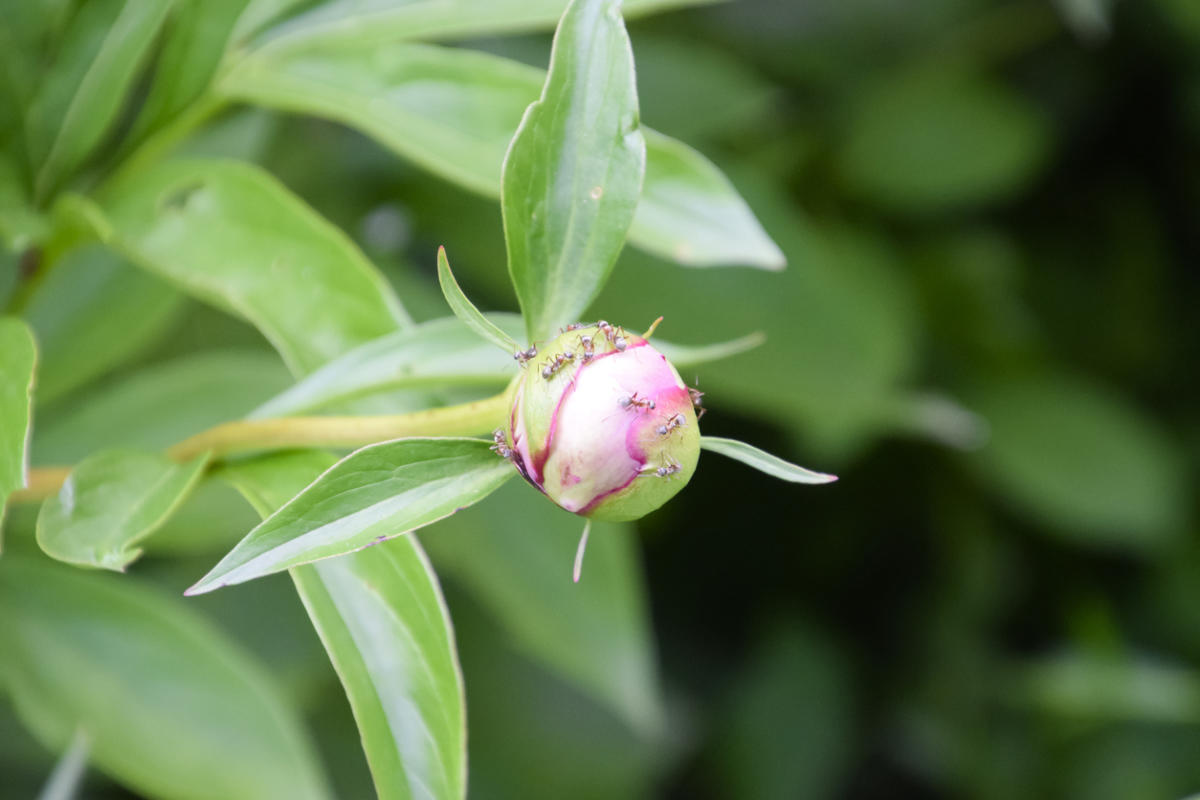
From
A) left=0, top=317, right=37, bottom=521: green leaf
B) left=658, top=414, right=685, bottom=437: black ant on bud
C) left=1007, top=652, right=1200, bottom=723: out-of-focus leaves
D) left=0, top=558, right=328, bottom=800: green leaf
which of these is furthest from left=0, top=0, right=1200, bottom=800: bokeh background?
left=658, top=414, right=685, bottom=437: black ant on bud

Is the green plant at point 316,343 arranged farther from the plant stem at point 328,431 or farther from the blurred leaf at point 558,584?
the blurred leaf at point 558,584

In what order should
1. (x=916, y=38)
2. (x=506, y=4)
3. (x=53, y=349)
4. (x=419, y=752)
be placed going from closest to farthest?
(x=419, y=752) → (x=506, y=4) → (x=53, y=349) → (x=916, y=38)

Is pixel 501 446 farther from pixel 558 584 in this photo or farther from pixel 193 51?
pixel 558 584

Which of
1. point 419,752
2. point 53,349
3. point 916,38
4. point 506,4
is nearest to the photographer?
point 419,752

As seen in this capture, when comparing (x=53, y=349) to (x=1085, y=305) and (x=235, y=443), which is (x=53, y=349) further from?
(x=1085, y=305)

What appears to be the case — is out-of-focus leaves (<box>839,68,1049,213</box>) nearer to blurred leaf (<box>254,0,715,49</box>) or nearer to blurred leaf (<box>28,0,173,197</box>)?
blurred leaf (<box>254,0,715,49</box>)

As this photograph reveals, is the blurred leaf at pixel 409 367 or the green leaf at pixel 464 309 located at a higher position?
the green leaf at pixel 464 309

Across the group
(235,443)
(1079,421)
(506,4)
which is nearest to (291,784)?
Result: (235,443)

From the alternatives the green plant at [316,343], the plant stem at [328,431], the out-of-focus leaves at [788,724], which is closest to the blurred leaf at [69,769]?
the green plant at [316,343]
